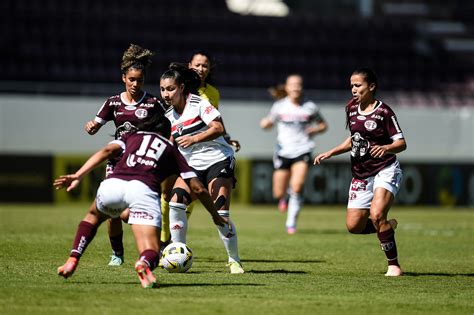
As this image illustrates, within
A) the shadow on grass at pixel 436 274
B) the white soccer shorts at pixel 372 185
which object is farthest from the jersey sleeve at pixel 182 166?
the shadow on grass at pixel 436 274

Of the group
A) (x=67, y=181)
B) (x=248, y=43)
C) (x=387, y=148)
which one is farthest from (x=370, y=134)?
(x=248, y=43)

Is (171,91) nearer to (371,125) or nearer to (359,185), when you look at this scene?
(371,125)

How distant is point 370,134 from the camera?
9.95 m

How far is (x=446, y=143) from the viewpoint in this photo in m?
27.2

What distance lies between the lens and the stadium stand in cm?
2777

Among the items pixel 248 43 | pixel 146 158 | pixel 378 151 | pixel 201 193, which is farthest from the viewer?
pixel 248 43

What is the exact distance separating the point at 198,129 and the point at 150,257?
208 cm

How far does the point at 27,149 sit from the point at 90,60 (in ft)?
14.9

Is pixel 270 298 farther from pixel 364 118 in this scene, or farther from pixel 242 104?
pixel 242 104

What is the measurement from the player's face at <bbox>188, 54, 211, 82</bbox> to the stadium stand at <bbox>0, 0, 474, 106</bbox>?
1512cm

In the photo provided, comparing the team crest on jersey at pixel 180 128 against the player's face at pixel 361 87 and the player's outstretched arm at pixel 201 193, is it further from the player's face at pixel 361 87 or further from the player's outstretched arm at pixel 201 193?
the player's face at pixel 361 87

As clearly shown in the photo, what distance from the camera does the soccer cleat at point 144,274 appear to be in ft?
25.6

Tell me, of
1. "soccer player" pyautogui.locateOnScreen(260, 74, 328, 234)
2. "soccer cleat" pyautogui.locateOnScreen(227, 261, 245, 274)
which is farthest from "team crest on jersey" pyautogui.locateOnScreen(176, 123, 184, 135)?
"soccer player" pyautogui.locateOnScreen(260, 74, 328, 234)

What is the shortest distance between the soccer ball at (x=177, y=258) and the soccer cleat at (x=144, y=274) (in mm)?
1258
